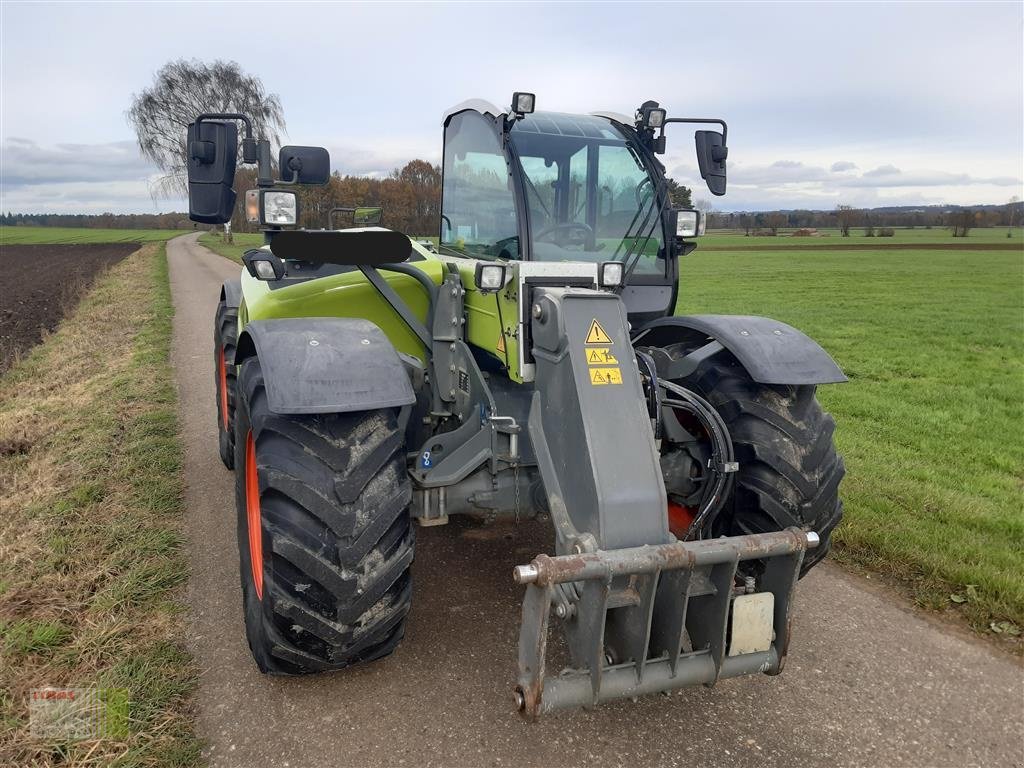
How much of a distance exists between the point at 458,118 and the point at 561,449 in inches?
86.2

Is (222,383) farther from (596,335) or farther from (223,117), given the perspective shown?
(596,335)

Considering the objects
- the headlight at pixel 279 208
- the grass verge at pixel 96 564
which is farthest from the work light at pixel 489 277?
the grass verge at pixel 96 564

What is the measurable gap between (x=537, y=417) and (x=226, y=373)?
322cm

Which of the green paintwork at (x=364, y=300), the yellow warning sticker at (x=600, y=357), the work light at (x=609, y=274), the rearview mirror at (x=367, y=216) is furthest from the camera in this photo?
the rearview mirror at (x=367, y=216)

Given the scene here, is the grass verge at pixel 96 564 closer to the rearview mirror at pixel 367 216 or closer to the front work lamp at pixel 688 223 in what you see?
the rearview mirror at pixel 367 216

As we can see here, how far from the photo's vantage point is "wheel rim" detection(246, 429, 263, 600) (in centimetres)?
313

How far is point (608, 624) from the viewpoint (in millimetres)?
2492

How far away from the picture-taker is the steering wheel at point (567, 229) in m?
3.39

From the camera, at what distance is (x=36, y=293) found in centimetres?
1845

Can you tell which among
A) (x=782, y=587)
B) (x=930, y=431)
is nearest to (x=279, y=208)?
(x=782, y=587)

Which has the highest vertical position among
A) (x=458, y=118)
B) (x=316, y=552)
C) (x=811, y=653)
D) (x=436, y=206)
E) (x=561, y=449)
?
(x=458, y=118)

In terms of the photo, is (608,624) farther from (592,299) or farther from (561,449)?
(592,299)

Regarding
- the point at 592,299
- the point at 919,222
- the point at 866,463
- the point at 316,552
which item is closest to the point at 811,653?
the point at 592,299

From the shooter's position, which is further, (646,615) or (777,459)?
(777,459)
